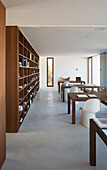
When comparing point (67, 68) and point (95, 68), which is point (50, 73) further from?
point (95, 68)

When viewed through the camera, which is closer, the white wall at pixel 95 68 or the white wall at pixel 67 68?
the white wall at pixel 95 68

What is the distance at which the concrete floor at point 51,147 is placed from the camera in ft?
8.33

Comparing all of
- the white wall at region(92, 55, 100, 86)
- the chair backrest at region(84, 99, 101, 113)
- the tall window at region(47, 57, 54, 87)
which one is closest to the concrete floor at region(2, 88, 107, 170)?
the chair backrest at region(84, 99, 101, 113)

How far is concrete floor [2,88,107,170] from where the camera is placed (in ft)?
8.33

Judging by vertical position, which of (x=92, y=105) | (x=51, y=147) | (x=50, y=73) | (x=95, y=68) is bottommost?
(x=51, y=147)

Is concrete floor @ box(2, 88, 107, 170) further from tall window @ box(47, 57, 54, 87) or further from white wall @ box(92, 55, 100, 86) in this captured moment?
tall window @ box(47, 57, 54, 87)

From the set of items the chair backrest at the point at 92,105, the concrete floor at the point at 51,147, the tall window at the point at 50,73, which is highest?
the tall window at the point at 50,73

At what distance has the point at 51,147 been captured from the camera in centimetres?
315

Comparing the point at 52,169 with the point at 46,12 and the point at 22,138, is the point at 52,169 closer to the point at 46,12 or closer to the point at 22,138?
the point at 22,138

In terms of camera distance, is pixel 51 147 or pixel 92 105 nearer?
pixel 51 147

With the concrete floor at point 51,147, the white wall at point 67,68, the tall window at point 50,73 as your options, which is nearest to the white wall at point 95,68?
the white wall at point 67,68

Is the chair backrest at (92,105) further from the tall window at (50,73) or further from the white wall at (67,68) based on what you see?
the tall window at (50,73)

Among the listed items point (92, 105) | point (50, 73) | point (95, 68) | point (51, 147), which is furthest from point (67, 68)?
point (51, 147)

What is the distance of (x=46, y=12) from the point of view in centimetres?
313
